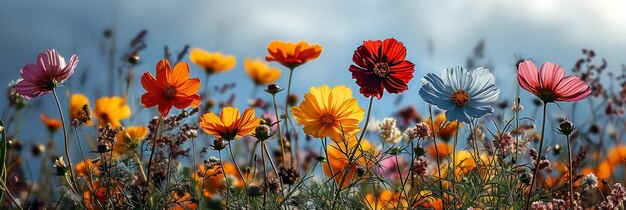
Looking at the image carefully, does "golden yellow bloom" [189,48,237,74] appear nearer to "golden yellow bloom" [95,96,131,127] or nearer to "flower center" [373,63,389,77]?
"golden yellow bloom" [95,96,131,127]

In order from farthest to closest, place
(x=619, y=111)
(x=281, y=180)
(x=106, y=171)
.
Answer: (x=619, y=111), (x=106, y=171), (x=281, y=180)

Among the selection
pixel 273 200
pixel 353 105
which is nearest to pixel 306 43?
pixel 353 105

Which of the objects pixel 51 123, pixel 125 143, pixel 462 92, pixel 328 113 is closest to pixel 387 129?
pixel 328 113

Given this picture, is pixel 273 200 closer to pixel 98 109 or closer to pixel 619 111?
pixel 98 109

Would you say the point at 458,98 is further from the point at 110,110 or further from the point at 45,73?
the point at 110,110

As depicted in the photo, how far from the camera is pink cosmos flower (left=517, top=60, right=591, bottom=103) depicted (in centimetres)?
131

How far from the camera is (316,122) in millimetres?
1476

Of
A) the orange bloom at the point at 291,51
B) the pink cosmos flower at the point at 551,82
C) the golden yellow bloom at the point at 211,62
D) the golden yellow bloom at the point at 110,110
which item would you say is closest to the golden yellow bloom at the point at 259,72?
the golden yellow bloom at the point at 211,62

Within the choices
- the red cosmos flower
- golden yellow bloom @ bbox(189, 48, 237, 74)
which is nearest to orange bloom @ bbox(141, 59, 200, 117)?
the red cosmos flower

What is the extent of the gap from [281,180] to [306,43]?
42 cm

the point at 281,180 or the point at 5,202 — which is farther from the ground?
the point at 5,202

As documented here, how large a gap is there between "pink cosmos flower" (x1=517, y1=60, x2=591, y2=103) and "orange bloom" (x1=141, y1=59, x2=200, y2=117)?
1.91ft

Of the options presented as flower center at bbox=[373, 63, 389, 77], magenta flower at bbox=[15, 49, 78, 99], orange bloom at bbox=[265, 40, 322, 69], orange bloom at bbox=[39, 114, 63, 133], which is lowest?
flower center at bbox=[373, 63, 389, 77]

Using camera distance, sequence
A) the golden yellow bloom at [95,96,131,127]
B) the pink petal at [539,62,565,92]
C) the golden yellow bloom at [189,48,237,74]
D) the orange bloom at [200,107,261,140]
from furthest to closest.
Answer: the golden yellow bloom at [189,48,237,74]
the golden yellow bloom at [95,96,131,127]
the orange bloom at [200,107,261,140]
the pink petal at [539,62,565,92]
